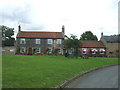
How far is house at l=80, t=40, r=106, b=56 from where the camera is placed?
52.7 metres

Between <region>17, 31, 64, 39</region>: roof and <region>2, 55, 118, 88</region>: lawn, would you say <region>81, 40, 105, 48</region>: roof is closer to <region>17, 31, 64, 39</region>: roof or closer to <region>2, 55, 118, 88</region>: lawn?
<region>17, 31, 64, 39</region>: roof

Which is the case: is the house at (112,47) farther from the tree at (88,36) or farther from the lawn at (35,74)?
the lawn at (35,74)

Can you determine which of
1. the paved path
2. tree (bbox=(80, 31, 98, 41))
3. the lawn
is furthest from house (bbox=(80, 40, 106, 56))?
the paved path

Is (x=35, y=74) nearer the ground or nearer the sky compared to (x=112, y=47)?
nearer the ground

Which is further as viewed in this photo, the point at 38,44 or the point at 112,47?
the point at 112,47

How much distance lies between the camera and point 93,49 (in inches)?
2020

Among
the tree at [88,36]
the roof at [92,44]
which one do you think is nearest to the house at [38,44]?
the roof at [92,44]

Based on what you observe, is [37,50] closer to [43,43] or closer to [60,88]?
[43,43]

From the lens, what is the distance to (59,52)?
1971 inches

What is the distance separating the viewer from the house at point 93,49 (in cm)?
5272

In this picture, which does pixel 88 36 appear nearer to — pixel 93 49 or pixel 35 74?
pixel 93 49

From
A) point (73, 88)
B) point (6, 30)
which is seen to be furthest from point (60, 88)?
point (6, 30)

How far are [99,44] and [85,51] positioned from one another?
6.61 m

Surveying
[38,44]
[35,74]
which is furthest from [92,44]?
[35,74]
